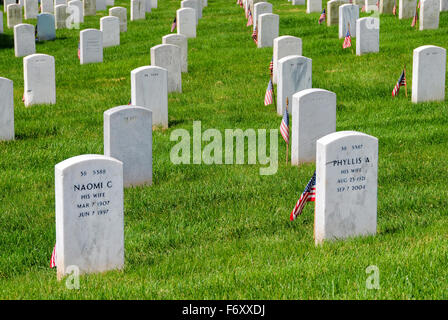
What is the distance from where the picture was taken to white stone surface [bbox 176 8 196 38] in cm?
2292

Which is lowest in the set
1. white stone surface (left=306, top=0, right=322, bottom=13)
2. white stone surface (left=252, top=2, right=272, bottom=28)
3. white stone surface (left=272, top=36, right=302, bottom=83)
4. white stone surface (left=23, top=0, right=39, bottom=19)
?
white stone surface (left=23, top=0, right=39, bottom=19)

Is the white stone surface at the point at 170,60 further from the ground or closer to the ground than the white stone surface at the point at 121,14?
further from the ground

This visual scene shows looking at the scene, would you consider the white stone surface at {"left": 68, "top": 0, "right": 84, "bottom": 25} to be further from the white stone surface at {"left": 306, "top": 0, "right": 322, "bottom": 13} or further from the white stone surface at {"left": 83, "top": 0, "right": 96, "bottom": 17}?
the white stone surface at {"left": 306, "top": 0, "right": 322, "bottom": 13}

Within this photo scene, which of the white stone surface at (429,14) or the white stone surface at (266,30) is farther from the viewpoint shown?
the white stone surface at (429,14)

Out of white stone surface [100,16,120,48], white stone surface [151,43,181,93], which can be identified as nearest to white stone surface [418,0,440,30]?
white stone surface [151,43,181,93]

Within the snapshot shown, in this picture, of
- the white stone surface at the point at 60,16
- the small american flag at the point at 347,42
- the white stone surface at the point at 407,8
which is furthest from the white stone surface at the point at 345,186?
the white stone surface at the point at 60,16

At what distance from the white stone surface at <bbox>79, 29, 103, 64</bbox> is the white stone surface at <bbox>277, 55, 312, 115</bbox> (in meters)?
7.42

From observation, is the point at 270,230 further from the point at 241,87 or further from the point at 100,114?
the point at 241,87

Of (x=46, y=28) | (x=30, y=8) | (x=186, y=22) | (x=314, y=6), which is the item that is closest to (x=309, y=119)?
(x=186, y=22)

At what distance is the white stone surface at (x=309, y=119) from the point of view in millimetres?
10945

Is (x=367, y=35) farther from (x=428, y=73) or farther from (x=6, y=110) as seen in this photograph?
(x=6, y=110)

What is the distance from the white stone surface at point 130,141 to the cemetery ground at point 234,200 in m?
0.30

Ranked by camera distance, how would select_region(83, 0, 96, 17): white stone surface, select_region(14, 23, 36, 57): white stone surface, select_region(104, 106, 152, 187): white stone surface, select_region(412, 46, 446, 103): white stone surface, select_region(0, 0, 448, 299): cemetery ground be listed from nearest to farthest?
select_region(0, 0, 448, 299): cemetery ground → select_region(104, 106, 152, 187): white stone surface → select_region(412, 46, 446, 103): white stone surface → select_region(14, 23, 36, 57): white stone surface → select_region(83, 0, 96, 17): white stone surface

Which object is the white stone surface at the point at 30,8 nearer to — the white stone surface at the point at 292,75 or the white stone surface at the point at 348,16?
the white stone surface at the point at 348,16
